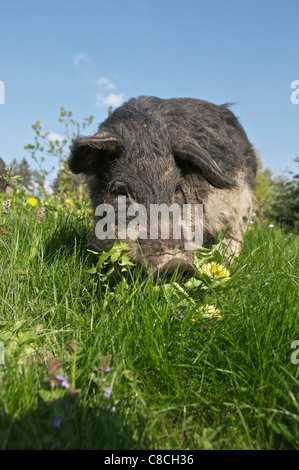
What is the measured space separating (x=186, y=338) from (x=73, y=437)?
1034mm

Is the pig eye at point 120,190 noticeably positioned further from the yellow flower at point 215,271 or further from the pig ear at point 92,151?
the yellow flower at point 215,271

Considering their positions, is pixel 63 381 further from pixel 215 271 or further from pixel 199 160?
pixel 199 160

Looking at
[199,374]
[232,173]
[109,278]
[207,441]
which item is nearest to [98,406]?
[207,441]

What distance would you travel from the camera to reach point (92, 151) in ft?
13.4

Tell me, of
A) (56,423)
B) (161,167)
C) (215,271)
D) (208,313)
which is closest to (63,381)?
(56,423)

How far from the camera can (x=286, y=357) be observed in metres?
2.05

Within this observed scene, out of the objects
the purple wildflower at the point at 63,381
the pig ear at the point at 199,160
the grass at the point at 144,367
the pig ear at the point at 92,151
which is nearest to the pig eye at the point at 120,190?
the pig ear at the point at 92,151

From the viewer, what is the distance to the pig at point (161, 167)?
11.1 feet

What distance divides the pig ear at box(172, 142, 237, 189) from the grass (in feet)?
4.37

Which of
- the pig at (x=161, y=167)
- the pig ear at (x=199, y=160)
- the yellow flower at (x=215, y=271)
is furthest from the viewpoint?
the pig ear at (x=199, y=160)

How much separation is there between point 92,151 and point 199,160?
1.14 metres

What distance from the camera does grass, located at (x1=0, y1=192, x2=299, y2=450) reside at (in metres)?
1.67

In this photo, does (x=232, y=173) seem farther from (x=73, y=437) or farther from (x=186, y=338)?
(x=73, y=437)

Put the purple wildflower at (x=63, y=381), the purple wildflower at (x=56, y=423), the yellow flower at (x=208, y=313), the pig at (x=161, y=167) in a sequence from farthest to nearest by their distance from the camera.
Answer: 1. the pig at (x=161, y=167)
2. the yellow flower at (x=208, y=313)
3. the purple wildflower at (x=63, y=381)
4. the purple wildflower at (x=56, y=423)
